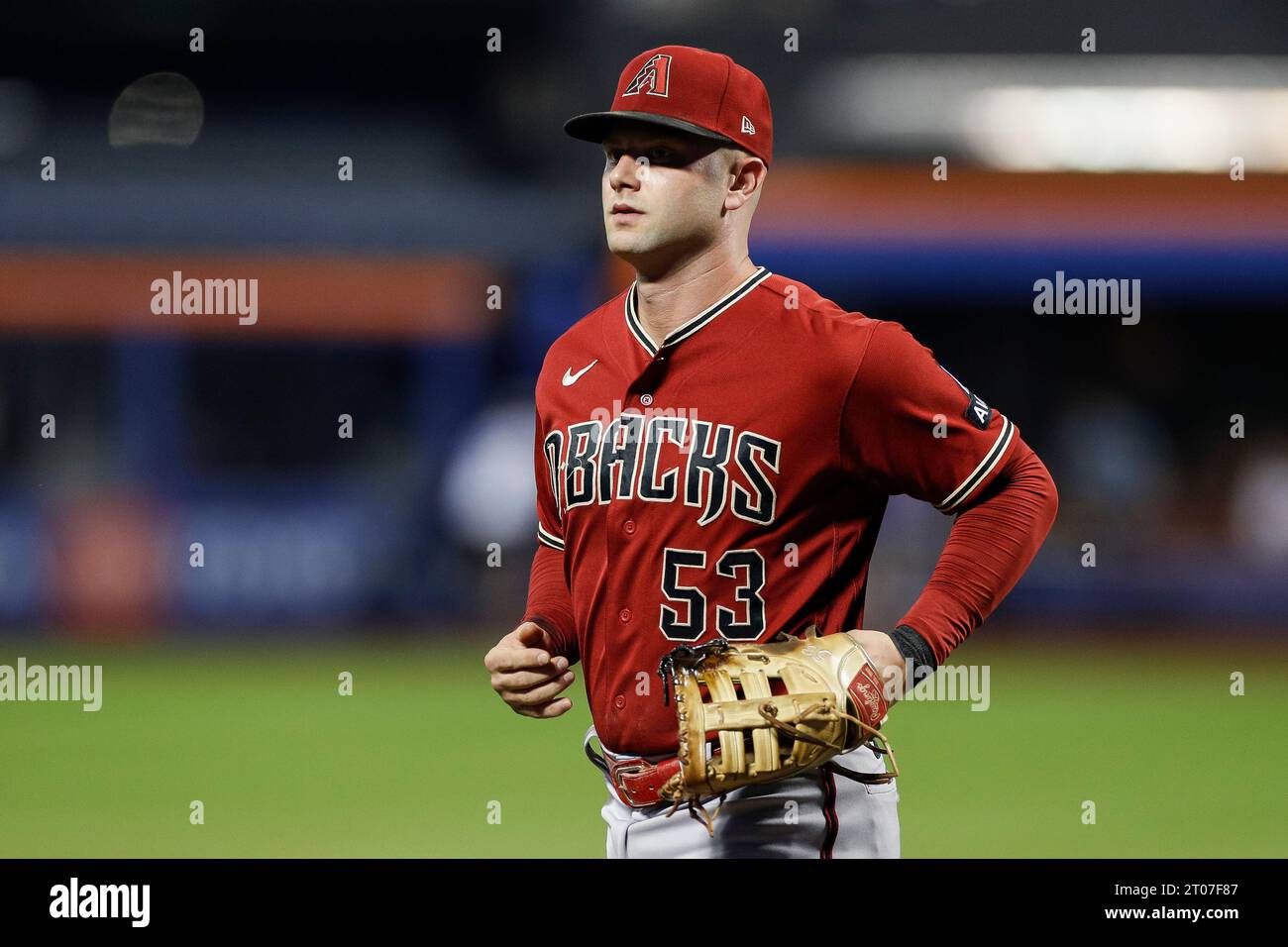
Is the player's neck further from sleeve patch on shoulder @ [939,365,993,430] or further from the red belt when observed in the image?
the red belt

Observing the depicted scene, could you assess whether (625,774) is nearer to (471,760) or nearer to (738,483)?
(738,483)

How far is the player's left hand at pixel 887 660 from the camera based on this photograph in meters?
2.77

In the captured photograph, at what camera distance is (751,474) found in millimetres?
2920

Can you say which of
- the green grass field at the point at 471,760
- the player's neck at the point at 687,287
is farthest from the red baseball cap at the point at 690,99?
the green grass field at the point at 471,760

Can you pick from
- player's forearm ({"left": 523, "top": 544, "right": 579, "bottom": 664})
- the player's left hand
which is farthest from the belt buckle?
the player's left hand

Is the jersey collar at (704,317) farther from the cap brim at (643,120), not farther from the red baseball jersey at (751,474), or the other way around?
the cap brim at (643,120)

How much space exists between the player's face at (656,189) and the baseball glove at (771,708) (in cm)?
81

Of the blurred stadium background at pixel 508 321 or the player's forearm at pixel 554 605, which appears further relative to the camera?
the blurred stadium background at pixel 508 321

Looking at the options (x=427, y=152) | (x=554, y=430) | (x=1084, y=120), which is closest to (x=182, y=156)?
(x=427, y=152)

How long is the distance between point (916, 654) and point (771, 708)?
1.02ft

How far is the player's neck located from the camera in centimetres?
311

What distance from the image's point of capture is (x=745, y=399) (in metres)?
2.97

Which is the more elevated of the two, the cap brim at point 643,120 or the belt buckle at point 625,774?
the cap brim at point 643,120

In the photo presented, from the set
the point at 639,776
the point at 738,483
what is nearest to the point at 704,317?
the point at 738,483
